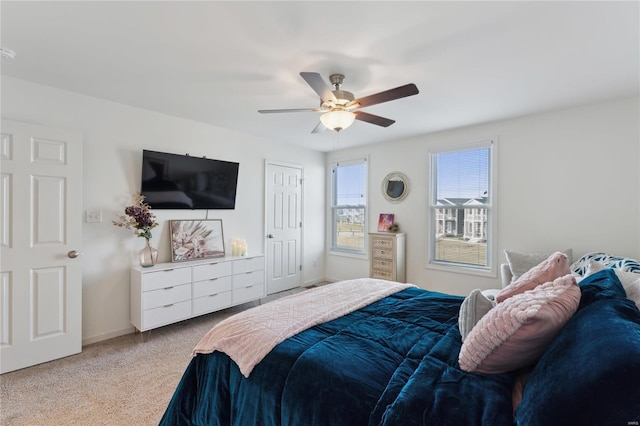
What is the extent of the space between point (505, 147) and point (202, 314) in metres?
4.17

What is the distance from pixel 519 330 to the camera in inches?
40.4

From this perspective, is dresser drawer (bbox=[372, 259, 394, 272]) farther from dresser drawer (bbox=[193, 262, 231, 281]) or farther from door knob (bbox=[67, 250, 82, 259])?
door knob (bbox=[67, 250, 82, 259])

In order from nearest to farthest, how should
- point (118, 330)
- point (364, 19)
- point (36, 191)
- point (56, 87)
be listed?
point (364, 19) < point (36, 191) < point (56, 87) < point (118, 330)

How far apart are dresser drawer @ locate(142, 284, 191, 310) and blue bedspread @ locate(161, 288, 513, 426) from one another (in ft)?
5.48

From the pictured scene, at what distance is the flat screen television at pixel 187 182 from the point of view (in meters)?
→ 3.43

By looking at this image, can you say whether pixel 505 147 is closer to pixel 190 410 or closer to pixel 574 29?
pixel 574 29

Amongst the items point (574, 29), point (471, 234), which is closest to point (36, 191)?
point (574, 29)

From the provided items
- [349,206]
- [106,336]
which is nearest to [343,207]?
[349,206]

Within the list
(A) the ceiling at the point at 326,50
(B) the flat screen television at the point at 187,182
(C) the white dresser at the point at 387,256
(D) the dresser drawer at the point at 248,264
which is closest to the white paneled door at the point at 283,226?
(D) the dresser drawer at the point at 248,264

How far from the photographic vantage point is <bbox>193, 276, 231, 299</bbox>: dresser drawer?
11.4 ft

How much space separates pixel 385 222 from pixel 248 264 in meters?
2.17

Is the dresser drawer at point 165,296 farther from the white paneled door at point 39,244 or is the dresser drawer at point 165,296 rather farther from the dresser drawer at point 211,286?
the white paneled door at point 39,244

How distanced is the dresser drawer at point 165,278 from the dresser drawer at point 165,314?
0.76ft

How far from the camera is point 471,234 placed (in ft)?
13.3
